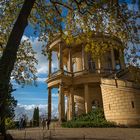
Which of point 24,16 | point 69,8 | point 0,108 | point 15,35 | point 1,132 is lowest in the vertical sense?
point 1,132

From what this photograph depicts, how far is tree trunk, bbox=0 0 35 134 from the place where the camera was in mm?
8228

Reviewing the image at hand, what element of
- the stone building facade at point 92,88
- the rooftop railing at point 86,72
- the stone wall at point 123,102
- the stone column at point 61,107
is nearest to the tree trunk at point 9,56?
the stone building facade at point 92,88

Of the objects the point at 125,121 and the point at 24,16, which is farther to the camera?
Result: the point at 125,121

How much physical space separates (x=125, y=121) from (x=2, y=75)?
60.0ft

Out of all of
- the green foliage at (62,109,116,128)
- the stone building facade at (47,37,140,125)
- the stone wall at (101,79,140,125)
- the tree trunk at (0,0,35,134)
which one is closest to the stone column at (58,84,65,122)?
the stone building facade at (47,37,140,125)

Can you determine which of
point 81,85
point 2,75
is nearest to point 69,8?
point 2,75

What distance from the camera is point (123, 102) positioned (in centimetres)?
2417

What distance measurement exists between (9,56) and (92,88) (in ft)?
90.1

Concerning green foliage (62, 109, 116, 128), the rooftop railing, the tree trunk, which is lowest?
green foliage (62, 109, 116, 128)

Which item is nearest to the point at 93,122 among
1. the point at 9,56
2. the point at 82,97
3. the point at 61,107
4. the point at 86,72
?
the point at 61,107

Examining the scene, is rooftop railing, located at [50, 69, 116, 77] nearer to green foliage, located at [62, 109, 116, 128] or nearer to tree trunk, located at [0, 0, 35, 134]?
green foliage, located at [62, 109, 116, 128]

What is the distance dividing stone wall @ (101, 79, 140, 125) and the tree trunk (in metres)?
16.0

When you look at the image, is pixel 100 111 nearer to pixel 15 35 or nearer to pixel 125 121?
pixel 125 121

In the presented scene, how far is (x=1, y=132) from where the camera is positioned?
29.8 ft
